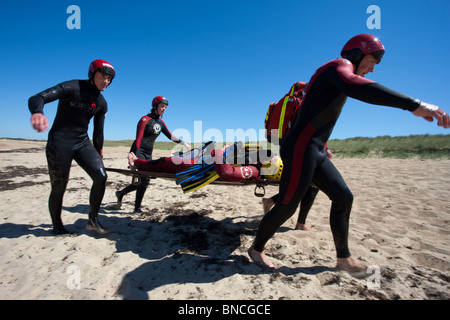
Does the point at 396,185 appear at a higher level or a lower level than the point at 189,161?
lower

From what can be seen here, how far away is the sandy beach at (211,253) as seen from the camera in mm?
2242

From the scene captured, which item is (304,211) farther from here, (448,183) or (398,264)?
(448,183)

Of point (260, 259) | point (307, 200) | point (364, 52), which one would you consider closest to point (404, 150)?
point (307, 200)

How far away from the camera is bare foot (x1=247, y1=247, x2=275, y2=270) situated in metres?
2.61

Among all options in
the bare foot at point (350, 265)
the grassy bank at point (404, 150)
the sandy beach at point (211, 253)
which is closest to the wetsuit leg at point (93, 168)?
the sandy beach at point (211, 253)

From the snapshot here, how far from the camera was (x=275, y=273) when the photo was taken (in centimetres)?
254

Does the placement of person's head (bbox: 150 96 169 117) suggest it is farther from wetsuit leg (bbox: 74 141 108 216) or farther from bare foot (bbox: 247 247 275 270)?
bare foot (bbox: 247 247 275 270)

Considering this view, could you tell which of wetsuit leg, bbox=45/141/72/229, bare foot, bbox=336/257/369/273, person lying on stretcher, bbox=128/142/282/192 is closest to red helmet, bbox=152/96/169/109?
person lying on stretcher, bbox=128/142/282/192

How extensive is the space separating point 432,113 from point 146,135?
466 cm

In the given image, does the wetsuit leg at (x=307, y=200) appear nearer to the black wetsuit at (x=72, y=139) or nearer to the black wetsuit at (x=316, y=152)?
the black wetsuit at (x=316, y=152)

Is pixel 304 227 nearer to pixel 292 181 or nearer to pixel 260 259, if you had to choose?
pixel 260 259

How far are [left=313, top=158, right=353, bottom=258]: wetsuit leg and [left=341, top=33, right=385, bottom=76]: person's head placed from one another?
103 cm
